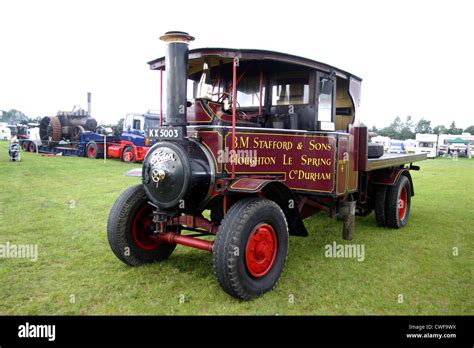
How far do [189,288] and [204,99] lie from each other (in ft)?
6.22

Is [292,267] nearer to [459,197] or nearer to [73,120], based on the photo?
[459,197]

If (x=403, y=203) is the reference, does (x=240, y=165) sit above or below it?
above

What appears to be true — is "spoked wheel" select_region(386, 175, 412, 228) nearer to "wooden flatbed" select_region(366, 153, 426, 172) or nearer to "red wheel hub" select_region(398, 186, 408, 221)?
"red wheel hub" select_region(398, 186, 408, 221)

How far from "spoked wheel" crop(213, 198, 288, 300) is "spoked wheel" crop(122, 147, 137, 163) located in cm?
1463

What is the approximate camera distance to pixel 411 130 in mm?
80688

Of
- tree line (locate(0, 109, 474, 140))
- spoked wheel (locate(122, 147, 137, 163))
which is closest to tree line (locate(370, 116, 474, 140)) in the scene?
tree line (locate(0, 109, 474, 140))

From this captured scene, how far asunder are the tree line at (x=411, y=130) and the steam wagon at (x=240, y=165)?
56371 millimetres

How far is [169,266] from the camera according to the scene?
4.33 metres

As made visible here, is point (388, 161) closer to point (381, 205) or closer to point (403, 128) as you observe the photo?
point (381, 205)

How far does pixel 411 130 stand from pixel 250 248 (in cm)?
8564

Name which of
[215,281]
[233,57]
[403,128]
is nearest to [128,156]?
[215,281]

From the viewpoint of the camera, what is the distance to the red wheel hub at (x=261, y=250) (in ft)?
11.5
